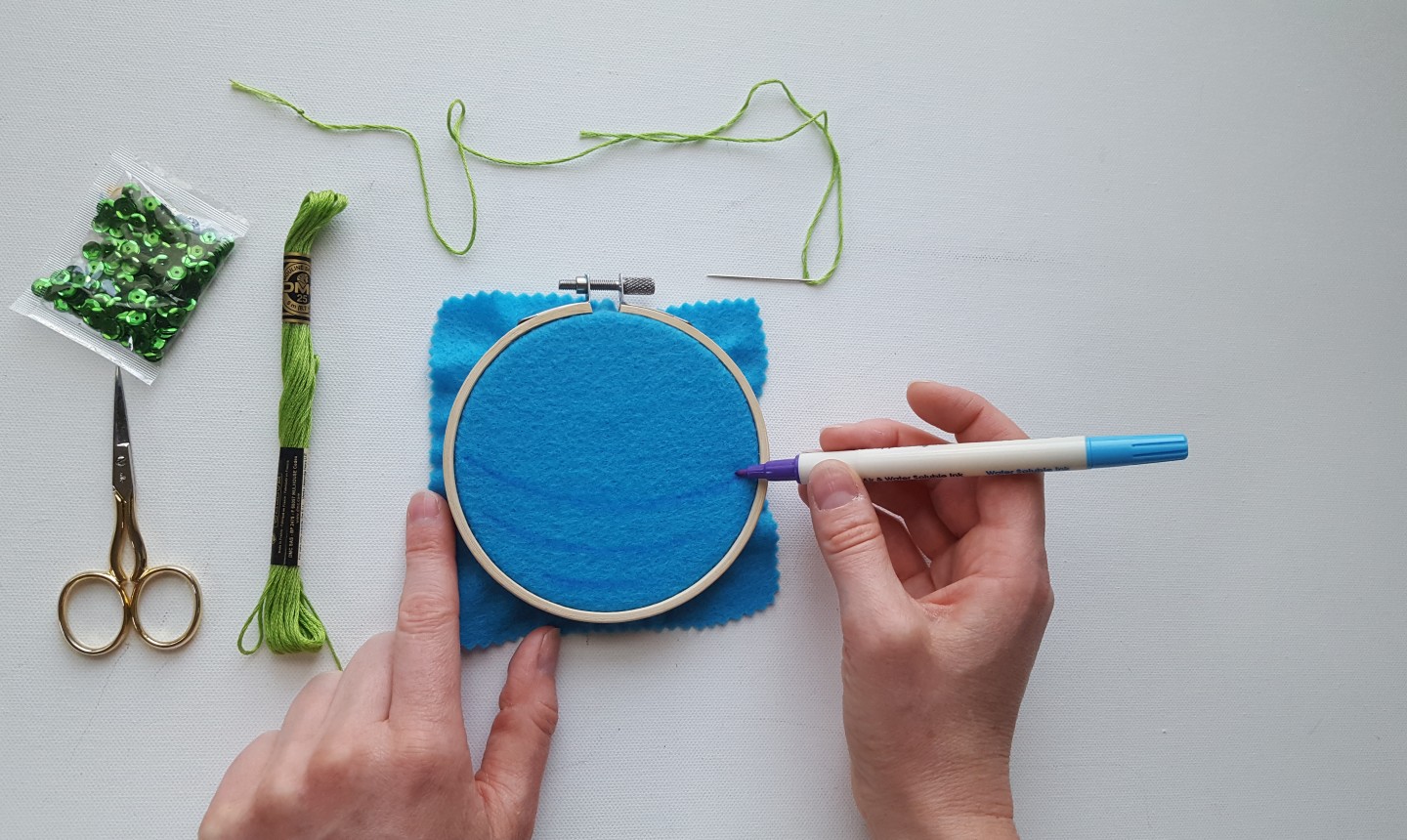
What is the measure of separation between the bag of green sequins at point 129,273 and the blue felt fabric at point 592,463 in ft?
1.17

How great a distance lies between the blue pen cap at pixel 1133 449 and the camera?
1061 millimetres

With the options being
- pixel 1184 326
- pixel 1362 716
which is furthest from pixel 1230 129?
pixel 1362 716

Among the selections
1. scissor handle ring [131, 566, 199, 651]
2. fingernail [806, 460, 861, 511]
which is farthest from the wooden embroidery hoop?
scissor handle ring [131, 566, 199, 651]

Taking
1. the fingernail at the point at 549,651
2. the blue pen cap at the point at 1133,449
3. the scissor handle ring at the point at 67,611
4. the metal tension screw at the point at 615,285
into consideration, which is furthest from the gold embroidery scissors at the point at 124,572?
the blue pen cap at the point at 1133,449

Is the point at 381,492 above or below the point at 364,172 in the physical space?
below

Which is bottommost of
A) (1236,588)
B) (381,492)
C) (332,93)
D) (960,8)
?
(1236,588)

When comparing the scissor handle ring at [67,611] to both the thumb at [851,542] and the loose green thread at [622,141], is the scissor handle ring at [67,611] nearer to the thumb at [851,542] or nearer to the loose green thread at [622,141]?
the loose green thread at [622,141]

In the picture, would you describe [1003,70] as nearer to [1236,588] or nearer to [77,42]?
[1236,588]

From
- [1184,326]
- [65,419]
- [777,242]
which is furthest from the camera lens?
[1184,326]

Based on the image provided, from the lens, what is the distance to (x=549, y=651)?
1.19m

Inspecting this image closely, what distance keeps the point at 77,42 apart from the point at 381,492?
0.78 metres

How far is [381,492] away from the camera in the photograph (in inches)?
47.8

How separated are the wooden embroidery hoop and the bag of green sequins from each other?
413 millimetres

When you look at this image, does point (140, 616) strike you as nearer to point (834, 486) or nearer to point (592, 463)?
point (592, 463)
